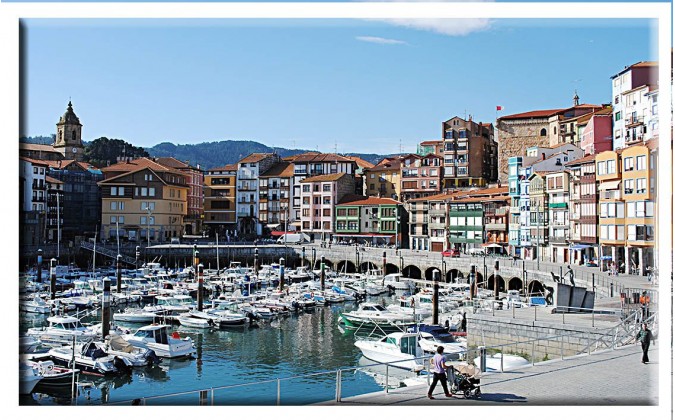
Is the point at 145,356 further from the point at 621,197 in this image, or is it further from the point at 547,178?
the point at 547,178

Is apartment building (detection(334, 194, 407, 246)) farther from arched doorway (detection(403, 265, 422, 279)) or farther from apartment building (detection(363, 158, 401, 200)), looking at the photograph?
arched doorway (detection(403, 265, 422, 279))

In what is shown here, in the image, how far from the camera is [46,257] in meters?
→ 56.2

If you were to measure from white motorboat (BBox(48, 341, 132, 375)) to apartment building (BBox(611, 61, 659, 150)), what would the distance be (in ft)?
102

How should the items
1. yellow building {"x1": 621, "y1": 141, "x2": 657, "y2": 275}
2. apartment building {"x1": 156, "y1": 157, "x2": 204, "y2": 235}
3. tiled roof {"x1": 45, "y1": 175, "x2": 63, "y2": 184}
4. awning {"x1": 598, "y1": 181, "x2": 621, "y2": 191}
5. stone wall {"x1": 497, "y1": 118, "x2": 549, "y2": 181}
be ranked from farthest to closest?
1. apartment building {"x1": 156, "y1": 157, "x2": 204, "y2": 235}
2. stone wall {"x1": 497, "y1": 118, "x2": 549, "y2": 181}
3. tiled roof {"x1": 45, "y1": 175, "x2": 63, "y2": 184}
4. awning {"x1": 598, "y1": 181, "x2": 621, "y2": 191}
5. yellow building {"x1": 621, "y1": 141, "x2": 657, "y2": 275}

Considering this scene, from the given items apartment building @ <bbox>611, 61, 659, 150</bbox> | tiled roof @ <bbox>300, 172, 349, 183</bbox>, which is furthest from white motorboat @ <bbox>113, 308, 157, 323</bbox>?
tiled roof @ <bbox>300, 172, 349, 183</bbox>

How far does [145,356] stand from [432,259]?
105 feet

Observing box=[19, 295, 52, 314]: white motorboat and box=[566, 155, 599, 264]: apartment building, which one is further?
box=[566, 155, 599, 264]: apartment building

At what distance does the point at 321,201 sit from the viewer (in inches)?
2990

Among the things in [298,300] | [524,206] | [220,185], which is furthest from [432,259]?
[220,185]

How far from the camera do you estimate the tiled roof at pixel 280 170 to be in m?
83.1

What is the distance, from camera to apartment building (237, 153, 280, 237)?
8425cm

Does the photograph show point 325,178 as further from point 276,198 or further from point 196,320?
point 196,320

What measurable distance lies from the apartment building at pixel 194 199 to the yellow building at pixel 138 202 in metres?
5.70
